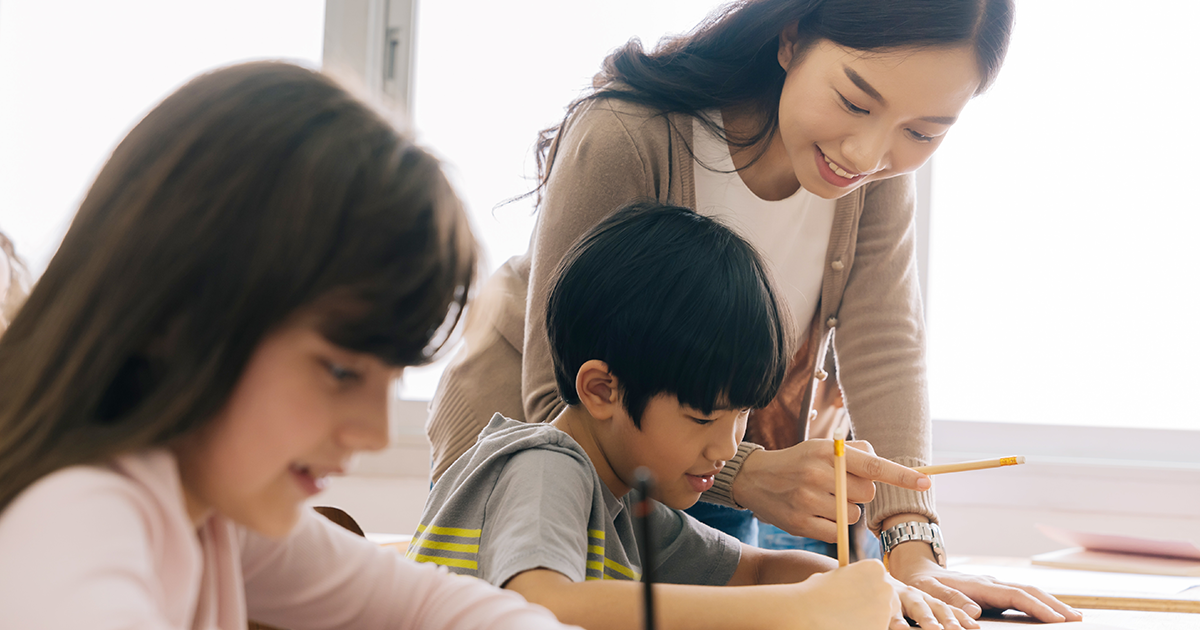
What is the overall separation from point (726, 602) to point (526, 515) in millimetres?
168

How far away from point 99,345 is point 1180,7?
2.22m

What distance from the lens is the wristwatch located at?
1.02 m

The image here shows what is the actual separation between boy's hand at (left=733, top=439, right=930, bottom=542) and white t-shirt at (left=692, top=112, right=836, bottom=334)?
9.8 inches

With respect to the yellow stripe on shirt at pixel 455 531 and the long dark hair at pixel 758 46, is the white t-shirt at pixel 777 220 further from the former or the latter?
the yellow stripe on shirt at pixel 455 531

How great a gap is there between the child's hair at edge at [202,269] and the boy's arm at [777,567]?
65 centimetres

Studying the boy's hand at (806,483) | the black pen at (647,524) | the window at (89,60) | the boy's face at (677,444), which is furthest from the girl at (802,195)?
the window at (89,60)

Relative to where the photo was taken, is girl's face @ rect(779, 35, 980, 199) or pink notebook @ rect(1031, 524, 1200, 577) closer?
girl's face @ rect(779, 35, 980, 199)

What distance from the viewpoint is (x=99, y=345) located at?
0.41 m

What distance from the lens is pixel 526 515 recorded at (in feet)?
2.31

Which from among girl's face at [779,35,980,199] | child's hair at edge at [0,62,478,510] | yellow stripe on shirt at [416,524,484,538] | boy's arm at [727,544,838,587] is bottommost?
boy's arm at [727,544,838,587]

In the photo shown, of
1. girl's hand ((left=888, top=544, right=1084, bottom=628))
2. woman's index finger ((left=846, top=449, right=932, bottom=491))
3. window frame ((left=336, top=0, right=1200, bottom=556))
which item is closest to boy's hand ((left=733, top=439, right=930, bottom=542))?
woman's index finger ((left=846, top=449, right=932, bottom=491))

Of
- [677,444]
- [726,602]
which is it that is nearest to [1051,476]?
[677,444]

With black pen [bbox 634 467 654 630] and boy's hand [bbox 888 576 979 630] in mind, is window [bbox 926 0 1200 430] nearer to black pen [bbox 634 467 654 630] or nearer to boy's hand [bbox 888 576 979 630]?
boy's hand [bbox 888 576 979 630]

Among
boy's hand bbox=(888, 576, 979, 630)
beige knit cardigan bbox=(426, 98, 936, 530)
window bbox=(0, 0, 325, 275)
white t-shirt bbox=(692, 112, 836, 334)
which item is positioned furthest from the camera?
window bbox=(0, 0, 325, 275)
